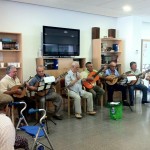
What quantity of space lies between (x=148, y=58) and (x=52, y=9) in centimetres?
415

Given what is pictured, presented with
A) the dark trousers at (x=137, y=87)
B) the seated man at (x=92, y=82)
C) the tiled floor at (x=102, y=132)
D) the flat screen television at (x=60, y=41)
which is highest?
the flat screen television at (x=60, y=41)

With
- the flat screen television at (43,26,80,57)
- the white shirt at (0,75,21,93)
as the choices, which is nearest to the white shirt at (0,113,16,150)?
the white shirt at (0,75,21,93)

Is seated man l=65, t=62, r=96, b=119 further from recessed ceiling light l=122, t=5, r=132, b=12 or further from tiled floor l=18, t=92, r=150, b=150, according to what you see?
recessed ceiling light l=122, t=5, r=132, b=12

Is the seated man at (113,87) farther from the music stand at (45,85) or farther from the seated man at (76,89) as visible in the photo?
the music stand at (45,85)

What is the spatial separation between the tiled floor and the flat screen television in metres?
1.89

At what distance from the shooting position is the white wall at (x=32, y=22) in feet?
18.1

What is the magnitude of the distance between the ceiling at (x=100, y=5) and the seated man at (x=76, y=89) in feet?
5.17

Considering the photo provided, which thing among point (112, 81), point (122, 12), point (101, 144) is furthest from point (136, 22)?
point (101, 144)

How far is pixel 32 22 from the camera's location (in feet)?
19.2

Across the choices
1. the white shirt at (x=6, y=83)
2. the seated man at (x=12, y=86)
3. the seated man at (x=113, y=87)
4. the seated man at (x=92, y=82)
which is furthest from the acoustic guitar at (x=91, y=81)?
the white shirt at (x=6, y=83)

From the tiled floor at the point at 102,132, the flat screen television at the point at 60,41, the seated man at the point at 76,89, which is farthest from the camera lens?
the flat screen television at the point at 60,41

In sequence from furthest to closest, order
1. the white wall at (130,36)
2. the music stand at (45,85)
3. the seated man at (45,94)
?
the white wall at (130,36) → the seated man at (45,94) → the music stand at (45,85)

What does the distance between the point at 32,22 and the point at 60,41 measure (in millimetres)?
900

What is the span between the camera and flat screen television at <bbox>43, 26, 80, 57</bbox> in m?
5.98
